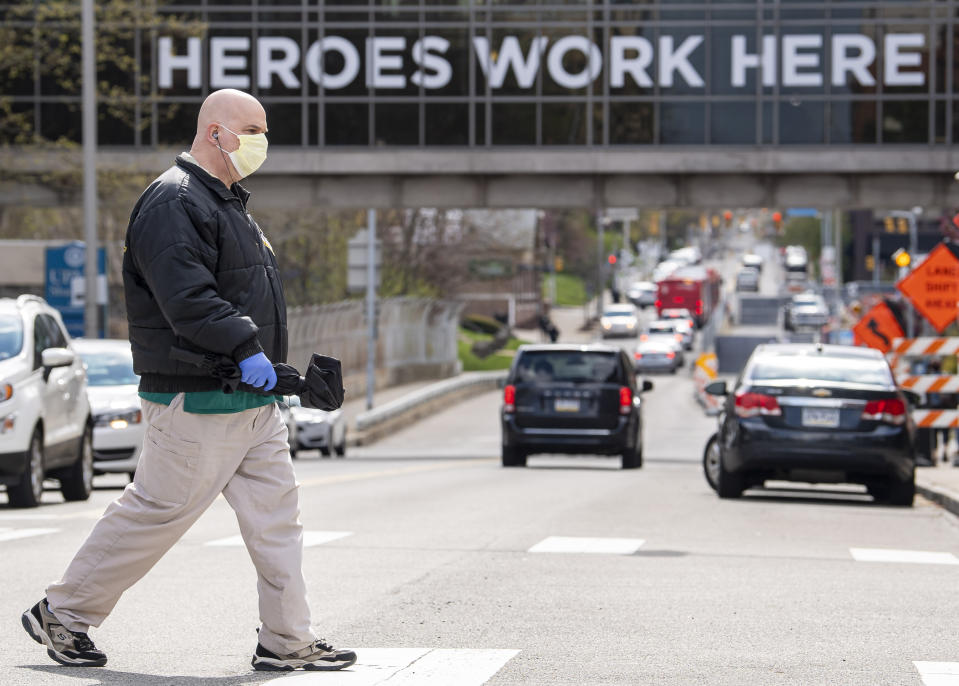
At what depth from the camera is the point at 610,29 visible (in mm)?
45000

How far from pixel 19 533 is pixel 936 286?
16.6m

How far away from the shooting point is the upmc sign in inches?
1758

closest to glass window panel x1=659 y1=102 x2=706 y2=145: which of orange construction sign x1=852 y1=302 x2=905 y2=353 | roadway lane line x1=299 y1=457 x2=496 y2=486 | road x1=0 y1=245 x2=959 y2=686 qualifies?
orange construction sign x1=852 y1=302 x2=905 y2=353

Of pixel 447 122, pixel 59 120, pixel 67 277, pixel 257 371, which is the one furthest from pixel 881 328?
pixel 257 371

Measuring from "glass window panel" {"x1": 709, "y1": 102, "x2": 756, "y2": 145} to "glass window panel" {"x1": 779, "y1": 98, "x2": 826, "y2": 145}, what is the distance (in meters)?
0.72

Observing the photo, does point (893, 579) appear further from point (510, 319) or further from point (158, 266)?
point (510, 319)

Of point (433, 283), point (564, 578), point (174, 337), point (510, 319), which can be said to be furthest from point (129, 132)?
point (510, 319)

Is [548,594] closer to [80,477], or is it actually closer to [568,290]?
[80,477]

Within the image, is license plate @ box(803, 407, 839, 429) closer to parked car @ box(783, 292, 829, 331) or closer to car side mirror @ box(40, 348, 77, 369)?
car side mirror @ box(40, 348, 77, 369)

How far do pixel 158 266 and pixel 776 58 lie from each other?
132 ft

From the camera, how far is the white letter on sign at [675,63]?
44719 millimetres

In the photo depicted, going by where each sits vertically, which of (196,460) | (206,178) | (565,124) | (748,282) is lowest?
(748,282)

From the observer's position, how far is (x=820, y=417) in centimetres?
1667

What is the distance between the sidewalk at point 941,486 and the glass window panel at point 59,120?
2723 centimetres
